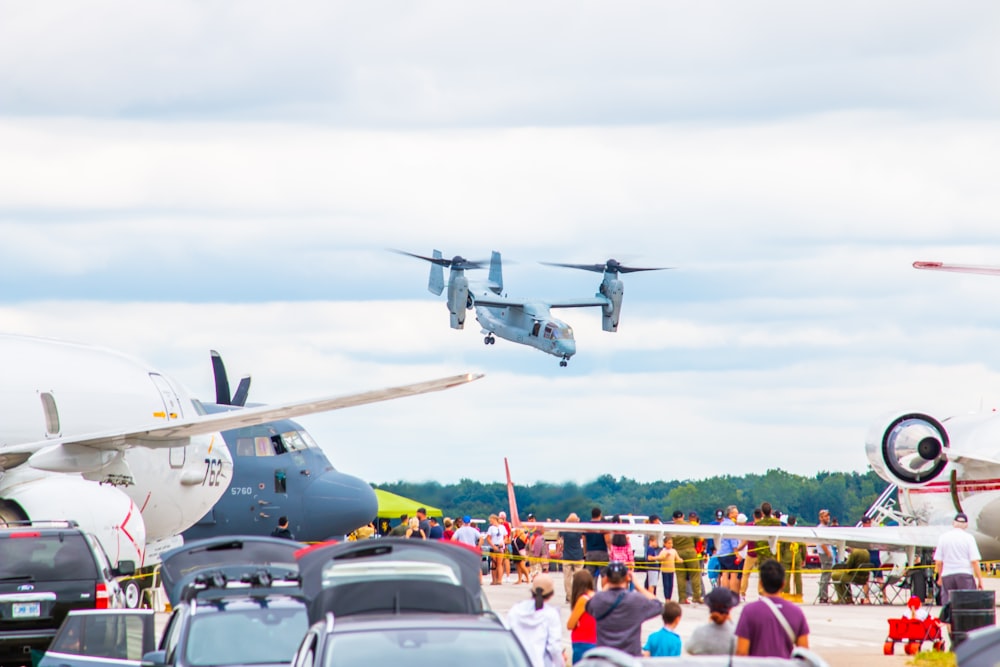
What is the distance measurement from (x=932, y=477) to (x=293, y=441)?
13.0 meters

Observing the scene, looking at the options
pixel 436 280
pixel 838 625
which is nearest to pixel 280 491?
pixel 838 625

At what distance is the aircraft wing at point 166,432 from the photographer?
→ 2039 cm

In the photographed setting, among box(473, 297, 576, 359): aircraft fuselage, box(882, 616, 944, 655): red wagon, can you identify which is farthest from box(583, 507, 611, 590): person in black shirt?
box(473, 297, 576, 359): aircraft fuselage

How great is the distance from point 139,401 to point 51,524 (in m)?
5.13

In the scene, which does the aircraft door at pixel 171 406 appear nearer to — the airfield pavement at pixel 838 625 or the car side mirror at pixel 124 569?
the airfield pavement at pixel 838 625

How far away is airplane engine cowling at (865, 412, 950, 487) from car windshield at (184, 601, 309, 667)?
67.5ft

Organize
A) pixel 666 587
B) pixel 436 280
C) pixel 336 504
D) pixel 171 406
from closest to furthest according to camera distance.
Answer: pixel 171 406 → pixel 666 587 → pixel 336 504 → pixel 436 280

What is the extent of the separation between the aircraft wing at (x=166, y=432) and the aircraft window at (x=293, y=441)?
7.71 meters

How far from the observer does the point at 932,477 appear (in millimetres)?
30312

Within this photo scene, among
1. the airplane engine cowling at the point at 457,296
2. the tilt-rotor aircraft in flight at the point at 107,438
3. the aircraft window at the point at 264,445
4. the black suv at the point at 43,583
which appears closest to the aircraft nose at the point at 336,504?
the aircraft window at the point at 264,445

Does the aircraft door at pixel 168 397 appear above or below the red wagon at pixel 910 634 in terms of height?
above

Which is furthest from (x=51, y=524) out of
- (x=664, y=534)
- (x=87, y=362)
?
(x=664, y=534)

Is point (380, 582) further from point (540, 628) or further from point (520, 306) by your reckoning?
point (520, 306)

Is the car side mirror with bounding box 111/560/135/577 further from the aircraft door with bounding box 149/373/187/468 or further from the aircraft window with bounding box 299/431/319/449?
the aircraft window with bounding box 299/431/319/449
